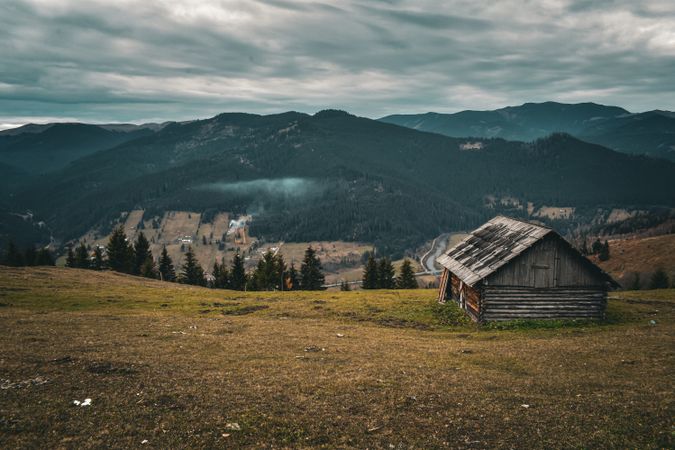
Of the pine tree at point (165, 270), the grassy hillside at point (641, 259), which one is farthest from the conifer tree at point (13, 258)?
the grassy hillside at point (641, 259)

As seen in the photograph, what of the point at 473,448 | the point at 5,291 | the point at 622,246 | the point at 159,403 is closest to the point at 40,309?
the point at 5,291

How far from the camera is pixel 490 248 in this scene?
41094mm

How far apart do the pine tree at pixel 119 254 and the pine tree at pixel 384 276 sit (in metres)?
54.9

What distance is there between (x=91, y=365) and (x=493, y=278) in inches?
1223

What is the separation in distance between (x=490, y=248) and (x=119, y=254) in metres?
79.8

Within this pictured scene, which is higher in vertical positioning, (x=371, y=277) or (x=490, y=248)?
(x=490, y=248)

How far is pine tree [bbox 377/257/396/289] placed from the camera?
3290 inches

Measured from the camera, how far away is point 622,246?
140m

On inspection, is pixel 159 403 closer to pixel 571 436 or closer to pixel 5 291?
pixel 571 436

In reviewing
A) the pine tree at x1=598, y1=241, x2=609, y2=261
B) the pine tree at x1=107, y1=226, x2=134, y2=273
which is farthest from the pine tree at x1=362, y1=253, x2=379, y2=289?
the pine tree at x1=598, y1=241, x2=609, y2=261

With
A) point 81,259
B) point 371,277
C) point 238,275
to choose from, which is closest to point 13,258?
point 81,259

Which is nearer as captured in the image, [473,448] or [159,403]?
[473,448]

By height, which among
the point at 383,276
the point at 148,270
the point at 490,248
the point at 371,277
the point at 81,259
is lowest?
the point at 371,277

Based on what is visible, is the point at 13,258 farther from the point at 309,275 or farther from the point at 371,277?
the point at 371,277
